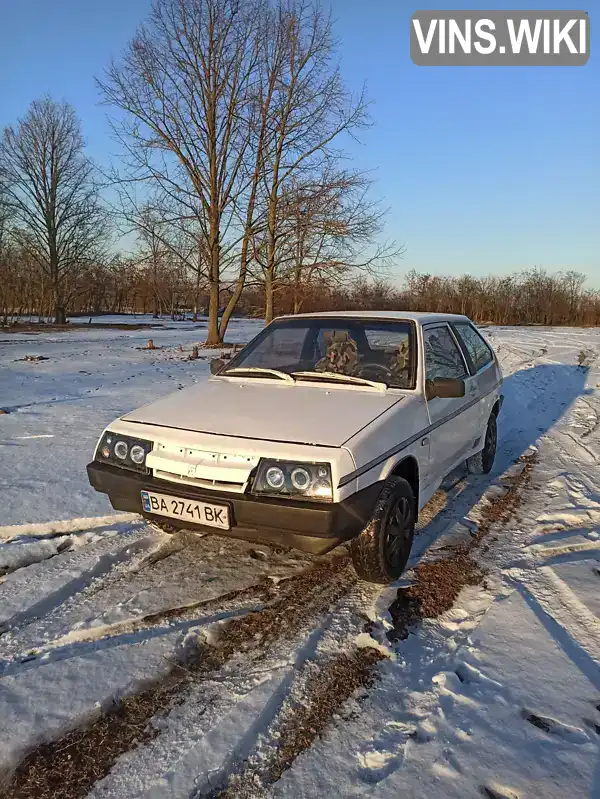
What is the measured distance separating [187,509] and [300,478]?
2.14ft

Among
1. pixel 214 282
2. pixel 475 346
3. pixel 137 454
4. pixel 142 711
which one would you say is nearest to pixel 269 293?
pixel 214 282

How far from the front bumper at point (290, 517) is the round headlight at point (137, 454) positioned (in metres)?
0.18

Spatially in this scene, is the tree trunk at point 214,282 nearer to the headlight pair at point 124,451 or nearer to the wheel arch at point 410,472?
the headlight pair at point 124,451

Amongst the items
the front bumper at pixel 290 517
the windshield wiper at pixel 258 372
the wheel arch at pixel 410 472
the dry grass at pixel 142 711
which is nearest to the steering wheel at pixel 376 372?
the windshield wiper at pixel 258 372

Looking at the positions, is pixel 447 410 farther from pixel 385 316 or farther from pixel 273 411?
pixel 273 411

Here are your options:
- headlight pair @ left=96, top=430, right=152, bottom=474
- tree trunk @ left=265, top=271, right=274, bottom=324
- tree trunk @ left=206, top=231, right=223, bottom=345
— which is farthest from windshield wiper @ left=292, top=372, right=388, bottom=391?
tree trunk @ left=206, top=231, right=223, bottom=345

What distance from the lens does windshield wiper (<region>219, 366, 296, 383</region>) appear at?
3885 mm

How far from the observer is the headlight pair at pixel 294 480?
2602 mm

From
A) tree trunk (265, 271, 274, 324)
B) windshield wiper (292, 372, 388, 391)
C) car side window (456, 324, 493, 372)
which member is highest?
tree trunk (265, 271, 274, 324)

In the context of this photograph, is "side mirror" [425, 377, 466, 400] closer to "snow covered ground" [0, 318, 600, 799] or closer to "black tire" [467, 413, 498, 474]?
"snow covered ground" [0, 318, 600, 799]

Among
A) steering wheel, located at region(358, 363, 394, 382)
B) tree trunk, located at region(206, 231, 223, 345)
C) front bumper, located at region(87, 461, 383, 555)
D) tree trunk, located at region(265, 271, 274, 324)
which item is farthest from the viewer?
tree trunk, located at region(206, 231, 223, 345)

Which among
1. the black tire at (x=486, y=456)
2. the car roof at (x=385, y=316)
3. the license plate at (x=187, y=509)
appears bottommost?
the black tire at (x=486, y=456)

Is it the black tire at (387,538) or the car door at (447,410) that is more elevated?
the car door at (447,410)

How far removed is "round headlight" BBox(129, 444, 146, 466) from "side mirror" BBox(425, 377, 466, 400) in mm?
1912
